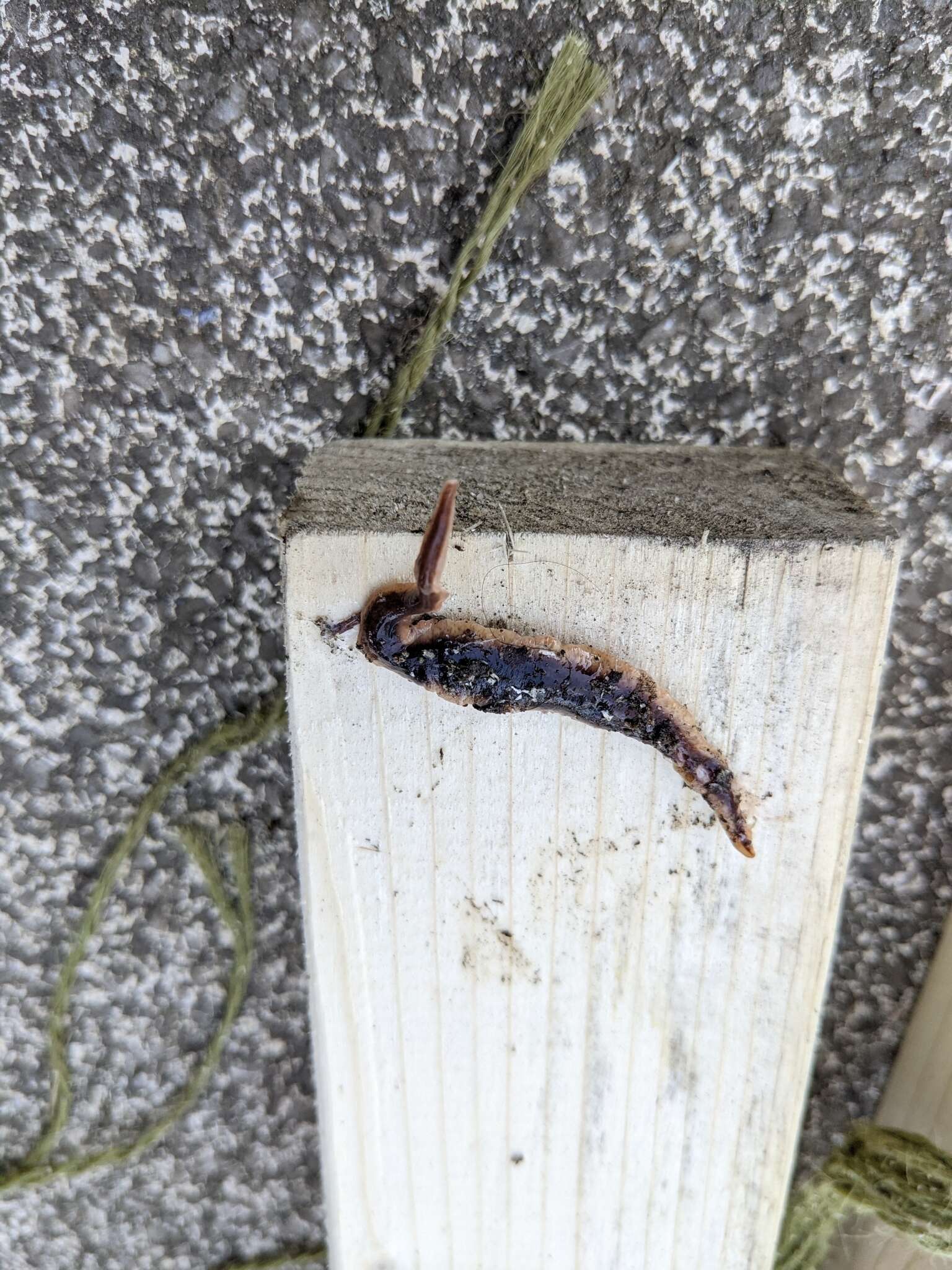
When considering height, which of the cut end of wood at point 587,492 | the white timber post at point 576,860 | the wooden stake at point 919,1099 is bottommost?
the wooden stake at point 919,1099

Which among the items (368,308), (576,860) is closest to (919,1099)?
(576,860)

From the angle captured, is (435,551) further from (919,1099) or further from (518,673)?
(919,1099)

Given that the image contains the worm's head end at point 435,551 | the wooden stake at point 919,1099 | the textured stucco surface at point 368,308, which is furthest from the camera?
the wooden stake at point 919,1099

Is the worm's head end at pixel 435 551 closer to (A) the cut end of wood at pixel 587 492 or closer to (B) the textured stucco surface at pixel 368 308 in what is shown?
(A) the cut end of wood at pixel 587 492

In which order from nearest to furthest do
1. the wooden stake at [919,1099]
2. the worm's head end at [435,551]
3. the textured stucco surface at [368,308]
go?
the worm's head end at [435,551] → the textured stucco surface at [368,308] → the wooden stake at [919,1099]

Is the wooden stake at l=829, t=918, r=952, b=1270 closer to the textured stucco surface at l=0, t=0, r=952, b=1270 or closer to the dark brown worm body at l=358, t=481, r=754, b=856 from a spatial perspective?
the textured stucco surface at l=0, t=0, r=952, b=1270

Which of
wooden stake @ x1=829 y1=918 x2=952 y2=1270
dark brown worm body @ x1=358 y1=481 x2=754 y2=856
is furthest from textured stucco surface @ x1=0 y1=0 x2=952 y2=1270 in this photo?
dark brown worm body @ x1=358 y1=481 x2=754 y2=856

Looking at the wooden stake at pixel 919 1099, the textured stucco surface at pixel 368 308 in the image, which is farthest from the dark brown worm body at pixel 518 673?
the wooden stake at pixel 919 1099

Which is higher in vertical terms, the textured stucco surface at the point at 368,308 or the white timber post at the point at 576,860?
the textured stucco surface at the point at 368,308
